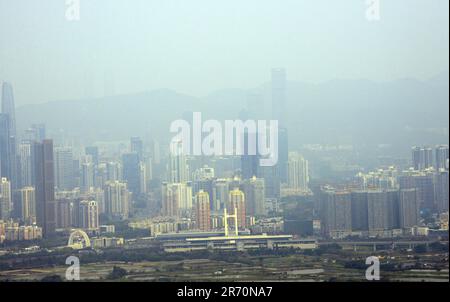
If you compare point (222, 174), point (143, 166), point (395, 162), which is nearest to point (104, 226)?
point (143, 166)

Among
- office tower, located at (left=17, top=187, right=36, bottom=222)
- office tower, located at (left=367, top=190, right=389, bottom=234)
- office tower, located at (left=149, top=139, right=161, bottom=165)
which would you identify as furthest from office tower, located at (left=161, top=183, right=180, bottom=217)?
office tower, located at (left=367, top=190, right=389, bottom=234)

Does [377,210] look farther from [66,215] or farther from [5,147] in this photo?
[5,147]

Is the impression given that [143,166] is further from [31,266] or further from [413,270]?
[413,270]

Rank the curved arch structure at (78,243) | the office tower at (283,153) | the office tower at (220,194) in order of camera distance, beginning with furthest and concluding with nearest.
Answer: the office tower at (220,194) < the office tower at (283,153) < the curved arch structure at (78,243)

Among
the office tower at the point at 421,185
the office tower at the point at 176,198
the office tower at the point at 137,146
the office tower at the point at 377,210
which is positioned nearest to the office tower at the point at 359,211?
the office tower at the point at 377,210

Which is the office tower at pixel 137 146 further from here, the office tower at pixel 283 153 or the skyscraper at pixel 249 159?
the office tower at pixel 283 153

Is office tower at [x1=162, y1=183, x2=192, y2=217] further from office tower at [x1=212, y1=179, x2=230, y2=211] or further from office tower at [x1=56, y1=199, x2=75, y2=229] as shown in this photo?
office tower at [x1=56, y1=199, x2=75, y2=229]

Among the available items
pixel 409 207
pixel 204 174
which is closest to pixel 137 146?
pixel 204 174
